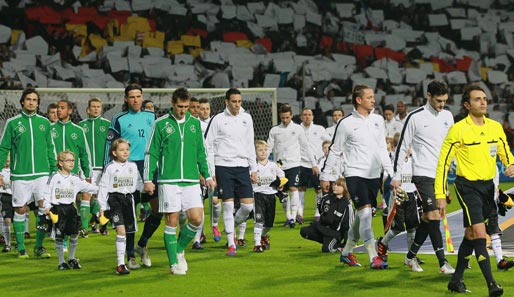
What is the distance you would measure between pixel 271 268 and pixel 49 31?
1856 cm

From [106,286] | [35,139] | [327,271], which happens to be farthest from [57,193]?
[327,271]

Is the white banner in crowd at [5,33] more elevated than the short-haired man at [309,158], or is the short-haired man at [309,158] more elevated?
the white banner in crowd at [5,33]

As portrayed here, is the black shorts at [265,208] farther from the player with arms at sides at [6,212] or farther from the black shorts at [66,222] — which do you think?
the player with arms at sides at [6,212]

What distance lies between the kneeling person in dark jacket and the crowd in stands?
13.5m

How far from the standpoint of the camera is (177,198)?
34.3 feet

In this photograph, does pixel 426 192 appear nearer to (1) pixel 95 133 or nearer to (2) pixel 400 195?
(2) pixel 400 195

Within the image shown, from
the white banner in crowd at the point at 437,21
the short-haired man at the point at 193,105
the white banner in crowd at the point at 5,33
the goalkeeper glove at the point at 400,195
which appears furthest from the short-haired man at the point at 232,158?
the white banner in crowd at the point at 437,21

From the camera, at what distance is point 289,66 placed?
97.8ft

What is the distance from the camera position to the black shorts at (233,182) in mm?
12523

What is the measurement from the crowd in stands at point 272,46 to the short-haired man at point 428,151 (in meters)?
15.8

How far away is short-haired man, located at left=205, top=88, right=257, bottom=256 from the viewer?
12.5 m

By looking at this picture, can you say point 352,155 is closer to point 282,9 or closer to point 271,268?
point 271,268

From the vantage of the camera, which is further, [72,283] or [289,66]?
[289,66]

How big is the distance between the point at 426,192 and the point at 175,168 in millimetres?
2601
